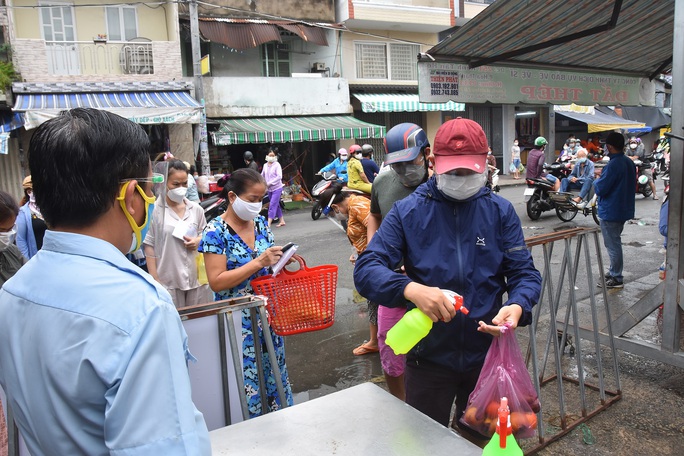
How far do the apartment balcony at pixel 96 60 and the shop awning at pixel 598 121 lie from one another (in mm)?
17653

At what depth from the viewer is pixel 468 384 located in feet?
7.59

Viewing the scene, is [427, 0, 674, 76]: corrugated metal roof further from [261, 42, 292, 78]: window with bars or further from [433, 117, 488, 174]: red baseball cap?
[261, 42, 292, 78]: window with bars

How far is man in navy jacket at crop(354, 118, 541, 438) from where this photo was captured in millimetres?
2139

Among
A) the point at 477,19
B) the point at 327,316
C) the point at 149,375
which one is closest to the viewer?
the point at 149,375

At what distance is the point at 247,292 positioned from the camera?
3.01 m

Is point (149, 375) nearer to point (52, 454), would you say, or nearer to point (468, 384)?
point (52, 454)

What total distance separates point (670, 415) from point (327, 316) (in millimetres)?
2321

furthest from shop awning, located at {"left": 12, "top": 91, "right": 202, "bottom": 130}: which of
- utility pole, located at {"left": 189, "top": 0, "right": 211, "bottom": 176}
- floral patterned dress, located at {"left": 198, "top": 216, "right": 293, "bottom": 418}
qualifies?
floral patterned dress, located at {"left": 198, "top": 216, "right": 293, "bottom": 418}

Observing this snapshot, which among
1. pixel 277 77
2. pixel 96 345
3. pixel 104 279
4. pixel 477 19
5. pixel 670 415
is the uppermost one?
pixel 277 77

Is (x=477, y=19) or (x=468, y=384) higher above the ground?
(x=477, y=19)

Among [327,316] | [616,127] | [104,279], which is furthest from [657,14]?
[616,127]

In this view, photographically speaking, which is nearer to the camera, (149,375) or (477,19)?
(149,375)

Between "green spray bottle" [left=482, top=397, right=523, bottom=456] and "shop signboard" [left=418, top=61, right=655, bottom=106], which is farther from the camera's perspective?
"shop signboard" [left=418, top=61, right=655, bottom=106]

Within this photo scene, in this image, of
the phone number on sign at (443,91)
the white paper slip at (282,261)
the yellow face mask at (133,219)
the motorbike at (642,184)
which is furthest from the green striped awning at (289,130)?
the yellow face mask at (133,219)
